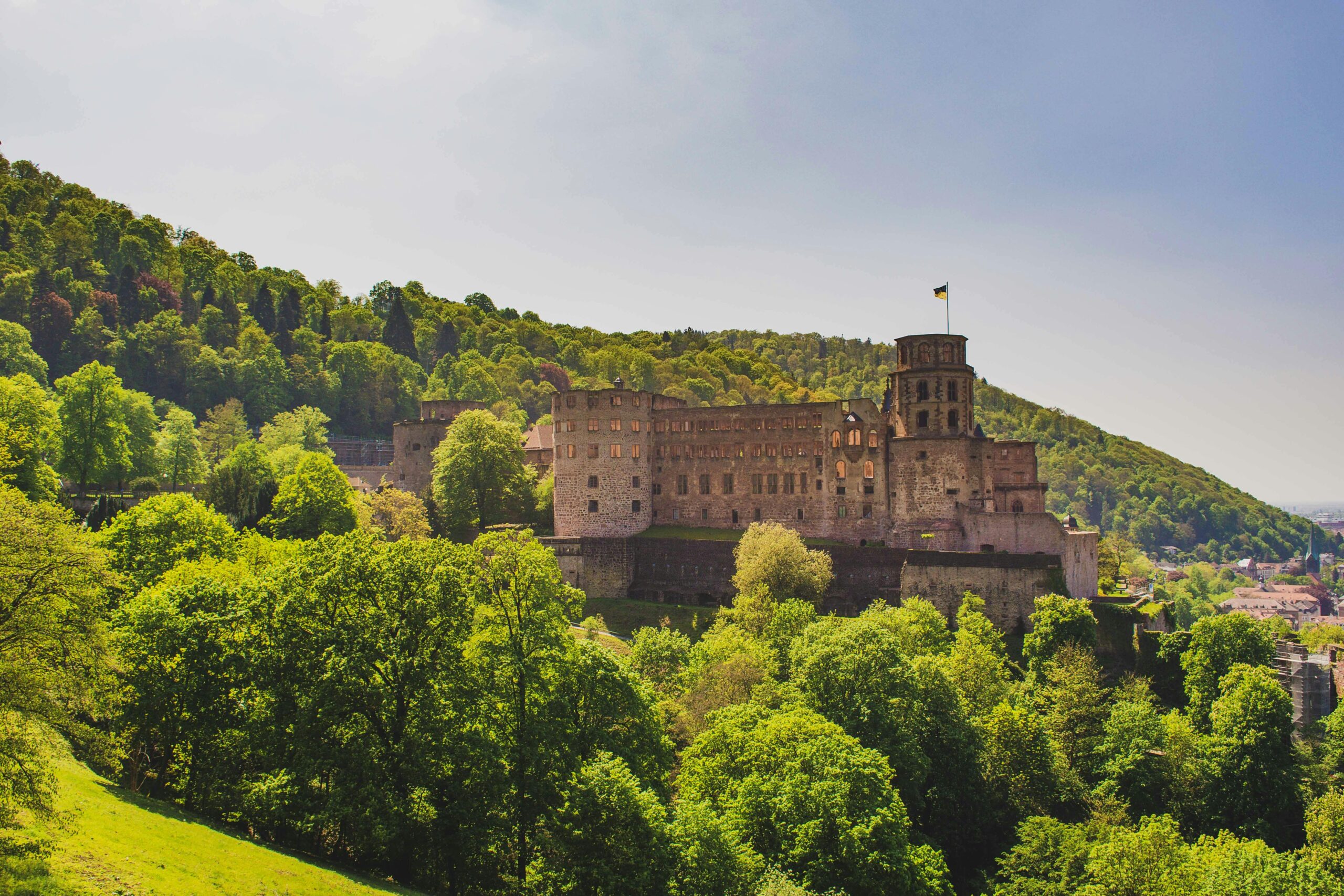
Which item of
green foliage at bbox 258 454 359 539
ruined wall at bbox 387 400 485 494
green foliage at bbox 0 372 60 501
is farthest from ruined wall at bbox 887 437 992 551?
green foliage at bbox 0 372 60 501

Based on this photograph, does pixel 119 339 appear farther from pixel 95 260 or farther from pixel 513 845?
pixel 513 845

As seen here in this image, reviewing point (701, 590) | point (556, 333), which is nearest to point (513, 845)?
point (701, 590)

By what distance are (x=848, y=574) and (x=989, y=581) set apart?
25.9 feet

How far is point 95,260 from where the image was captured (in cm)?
11412

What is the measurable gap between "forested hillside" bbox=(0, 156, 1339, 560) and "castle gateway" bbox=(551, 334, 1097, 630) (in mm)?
32462

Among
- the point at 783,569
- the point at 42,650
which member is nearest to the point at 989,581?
the point at 783,569

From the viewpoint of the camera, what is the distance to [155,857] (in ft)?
61.9

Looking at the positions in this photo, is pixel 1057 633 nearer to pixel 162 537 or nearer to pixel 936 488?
pixel 936 488

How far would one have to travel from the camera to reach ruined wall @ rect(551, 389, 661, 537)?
2499 inches

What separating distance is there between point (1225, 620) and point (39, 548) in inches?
1777

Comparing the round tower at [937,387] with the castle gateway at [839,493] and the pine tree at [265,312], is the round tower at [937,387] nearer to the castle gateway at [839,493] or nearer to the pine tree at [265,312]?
the castle gateway at [839,493]

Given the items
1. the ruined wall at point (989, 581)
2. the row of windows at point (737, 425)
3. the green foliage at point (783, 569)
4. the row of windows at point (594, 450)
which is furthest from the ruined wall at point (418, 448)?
the ruined wall at point (989, 581)

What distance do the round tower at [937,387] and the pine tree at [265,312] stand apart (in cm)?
8704

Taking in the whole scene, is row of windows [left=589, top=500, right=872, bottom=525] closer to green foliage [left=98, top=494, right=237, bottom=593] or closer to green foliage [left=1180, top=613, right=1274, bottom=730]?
green foliage [left=1180, top=613, right=1274, bottom=730]
